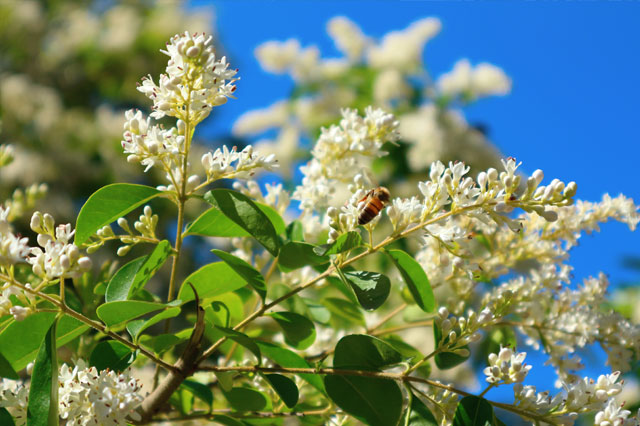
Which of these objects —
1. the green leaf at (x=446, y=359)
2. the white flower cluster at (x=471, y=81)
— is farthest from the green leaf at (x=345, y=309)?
the white flower cluster at (x=471, y=81)

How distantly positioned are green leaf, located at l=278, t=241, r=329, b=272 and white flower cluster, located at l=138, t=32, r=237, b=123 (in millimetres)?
181

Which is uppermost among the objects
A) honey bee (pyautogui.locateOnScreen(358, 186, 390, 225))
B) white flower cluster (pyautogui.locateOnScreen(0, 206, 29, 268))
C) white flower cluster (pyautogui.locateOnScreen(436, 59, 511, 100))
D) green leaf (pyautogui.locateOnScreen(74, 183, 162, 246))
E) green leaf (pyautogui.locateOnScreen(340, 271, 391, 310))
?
white flower cluster (pyautogui.locateOnScreen(436, 59, 511, 100))

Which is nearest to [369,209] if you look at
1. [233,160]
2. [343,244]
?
[343,244]

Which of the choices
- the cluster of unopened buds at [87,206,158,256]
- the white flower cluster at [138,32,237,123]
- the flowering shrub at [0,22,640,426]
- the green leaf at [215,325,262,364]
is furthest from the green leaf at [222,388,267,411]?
the white flower cluster at [138,32,237,123]

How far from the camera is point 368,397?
68 centimetres

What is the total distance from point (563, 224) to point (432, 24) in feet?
9.89

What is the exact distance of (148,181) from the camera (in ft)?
22.3

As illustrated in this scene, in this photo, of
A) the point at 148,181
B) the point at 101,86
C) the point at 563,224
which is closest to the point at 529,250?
the point at 563,224

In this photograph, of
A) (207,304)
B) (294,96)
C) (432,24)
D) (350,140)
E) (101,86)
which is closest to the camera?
(207,304)

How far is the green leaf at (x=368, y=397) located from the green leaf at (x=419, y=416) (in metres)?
0.01

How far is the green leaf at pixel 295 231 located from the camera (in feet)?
2.99

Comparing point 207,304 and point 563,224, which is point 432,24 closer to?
point 563,224

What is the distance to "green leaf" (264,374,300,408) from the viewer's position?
0.71 meters

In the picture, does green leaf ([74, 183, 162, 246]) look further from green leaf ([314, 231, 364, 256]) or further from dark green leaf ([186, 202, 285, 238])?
green leaf ([314, 231, 364, 256])
